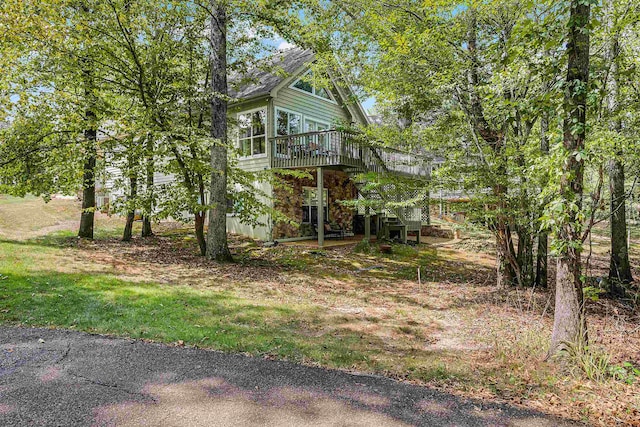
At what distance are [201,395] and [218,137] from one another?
7.98 meters

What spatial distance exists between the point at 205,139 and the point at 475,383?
7.60m

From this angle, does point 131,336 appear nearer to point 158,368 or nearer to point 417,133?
point 158,368

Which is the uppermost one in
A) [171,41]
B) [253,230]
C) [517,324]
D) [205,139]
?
[171,41]

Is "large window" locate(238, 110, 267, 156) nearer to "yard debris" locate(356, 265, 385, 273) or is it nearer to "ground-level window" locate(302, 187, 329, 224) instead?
"ground-level window" locate(302, 187, 329, 224)

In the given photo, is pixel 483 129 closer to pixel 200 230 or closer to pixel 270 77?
pixel 200 230

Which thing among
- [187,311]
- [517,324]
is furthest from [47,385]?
[517,324]

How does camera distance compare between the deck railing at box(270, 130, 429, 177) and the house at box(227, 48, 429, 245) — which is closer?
the deck railing at box(270, 130, 429, 177)

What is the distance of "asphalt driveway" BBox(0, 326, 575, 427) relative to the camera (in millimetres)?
2834

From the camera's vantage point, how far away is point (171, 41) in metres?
10.2

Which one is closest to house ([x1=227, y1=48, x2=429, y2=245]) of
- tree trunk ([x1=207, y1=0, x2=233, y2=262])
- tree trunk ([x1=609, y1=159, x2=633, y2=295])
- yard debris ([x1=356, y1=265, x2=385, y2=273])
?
yard debris ([x1=356, y1=265, x2=385, y2=273])

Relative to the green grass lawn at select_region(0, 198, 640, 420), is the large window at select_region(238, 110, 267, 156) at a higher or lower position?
higher

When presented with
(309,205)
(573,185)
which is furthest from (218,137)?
(573,185)

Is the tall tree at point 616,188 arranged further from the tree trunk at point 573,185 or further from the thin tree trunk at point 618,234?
the tree trunk at point 573,185

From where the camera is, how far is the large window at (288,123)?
15539mm
